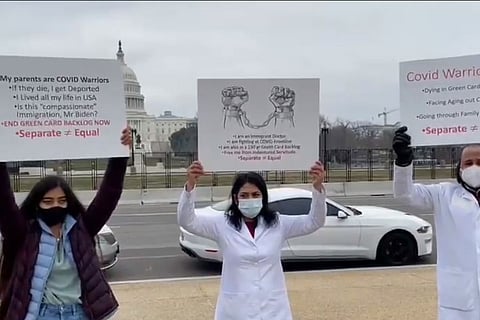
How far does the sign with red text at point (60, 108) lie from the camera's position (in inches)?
148

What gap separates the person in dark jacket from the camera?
3174mm

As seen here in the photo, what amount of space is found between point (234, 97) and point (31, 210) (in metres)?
1.54

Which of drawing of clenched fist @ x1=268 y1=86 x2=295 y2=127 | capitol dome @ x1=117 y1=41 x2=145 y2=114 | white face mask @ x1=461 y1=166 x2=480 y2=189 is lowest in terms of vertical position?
white face mask @ x1=461 y1=166 x2=480 y2=189

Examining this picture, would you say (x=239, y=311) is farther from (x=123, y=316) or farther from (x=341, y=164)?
(x=341, y=164)

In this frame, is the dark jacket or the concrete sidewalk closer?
the dark jacket

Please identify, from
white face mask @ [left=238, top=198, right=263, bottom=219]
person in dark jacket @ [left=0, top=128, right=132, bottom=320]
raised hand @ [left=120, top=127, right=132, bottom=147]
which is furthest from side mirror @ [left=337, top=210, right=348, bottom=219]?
person in dark jacket @ [left=0, top=128, right=132, bottom=320]

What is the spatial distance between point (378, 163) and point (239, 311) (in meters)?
33.8

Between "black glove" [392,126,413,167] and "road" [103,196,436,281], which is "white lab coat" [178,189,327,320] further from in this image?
"road" [103,196,436,281]

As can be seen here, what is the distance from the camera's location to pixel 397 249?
10148 mm

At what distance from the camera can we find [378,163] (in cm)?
3644

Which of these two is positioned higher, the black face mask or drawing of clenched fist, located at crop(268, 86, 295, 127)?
drawing of clenched fist, located at crop(268, 86, 295, 127)

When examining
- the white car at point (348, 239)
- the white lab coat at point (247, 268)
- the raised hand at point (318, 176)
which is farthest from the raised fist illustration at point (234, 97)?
the white car at point (348, 239)

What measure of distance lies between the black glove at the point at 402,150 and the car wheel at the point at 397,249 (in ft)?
21.5

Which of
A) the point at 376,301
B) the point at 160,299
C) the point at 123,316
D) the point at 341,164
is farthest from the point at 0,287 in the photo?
the point at 341,164
